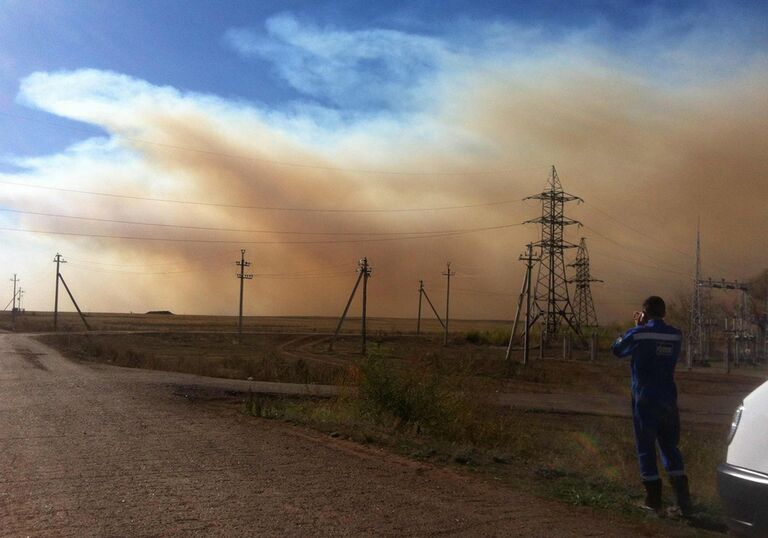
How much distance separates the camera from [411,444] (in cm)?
1166

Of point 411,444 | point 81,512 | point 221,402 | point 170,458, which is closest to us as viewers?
point 81,512

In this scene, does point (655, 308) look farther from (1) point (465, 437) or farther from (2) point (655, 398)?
(1) point (465, 437)

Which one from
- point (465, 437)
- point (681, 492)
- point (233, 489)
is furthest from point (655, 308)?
point (465, 437)

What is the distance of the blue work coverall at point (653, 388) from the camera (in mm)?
7520

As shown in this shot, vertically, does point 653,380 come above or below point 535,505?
above

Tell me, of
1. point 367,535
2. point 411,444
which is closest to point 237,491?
point 367,535

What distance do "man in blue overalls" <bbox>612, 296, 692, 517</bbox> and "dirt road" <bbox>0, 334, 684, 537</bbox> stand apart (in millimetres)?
671

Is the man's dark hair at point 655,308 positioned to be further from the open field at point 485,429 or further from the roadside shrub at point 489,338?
the roadside shrub at point 489,338

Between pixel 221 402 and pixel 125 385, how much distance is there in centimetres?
442

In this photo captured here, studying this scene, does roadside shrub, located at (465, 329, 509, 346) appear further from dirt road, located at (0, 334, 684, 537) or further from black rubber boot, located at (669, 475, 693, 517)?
black rubber boot, located at (669, 475, 693, 517)

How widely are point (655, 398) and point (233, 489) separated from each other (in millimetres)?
4527

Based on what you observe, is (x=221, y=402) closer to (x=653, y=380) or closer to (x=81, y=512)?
(x=81, y=512)

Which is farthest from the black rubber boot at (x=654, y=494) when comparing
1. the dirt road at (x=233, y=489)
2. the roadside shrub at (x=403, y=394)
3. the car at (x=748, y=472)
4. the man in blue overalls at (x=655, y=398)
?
the roadside shrub at (x=403, y=394)

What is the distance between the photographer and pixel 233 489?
8.32m
